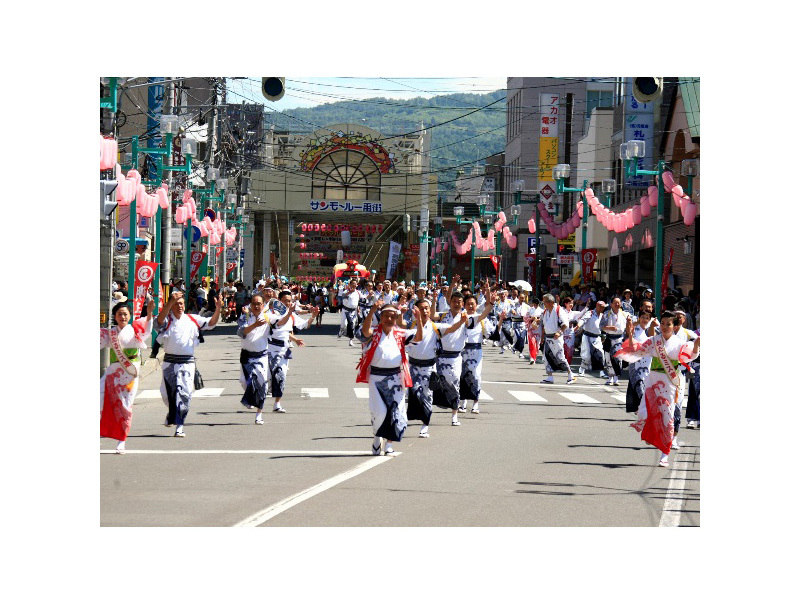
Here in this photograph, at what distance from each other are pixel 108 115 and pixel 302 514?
8.66 meters

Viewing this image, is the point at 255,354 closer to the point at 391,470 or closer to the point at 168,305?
the point at 168,305

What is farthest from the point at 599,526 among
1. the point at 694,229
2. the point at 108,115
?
the point at 694,229

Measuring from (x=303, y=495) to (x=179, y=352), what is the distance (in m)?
4.27

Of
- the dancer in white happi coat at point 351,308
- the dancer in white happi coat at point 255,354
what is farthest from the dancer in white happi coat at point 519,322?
the dancer in white happi coat at point 255,354

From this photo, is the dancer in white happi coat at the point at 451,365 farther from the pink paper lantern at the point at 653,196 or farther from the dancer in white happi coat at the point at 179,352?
the pink paper lantern at the point at 653,196

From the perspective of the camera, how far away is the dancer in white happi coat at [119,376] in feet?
42.4

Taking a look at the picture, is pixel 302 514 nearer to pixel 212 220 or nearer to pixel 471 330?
pixel 471 330

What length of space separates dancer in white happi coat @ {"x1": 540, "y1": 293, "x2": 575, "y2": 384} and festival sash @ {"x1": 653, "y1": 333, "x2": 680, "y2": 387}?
10063 millimetres

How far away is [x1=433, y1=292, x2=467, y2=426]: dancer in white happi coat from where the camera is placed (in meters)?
16.3

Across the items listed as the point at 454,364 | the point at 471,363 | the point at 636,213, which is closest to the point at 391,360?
the point at 454,364

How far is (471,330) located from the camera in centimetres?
1775

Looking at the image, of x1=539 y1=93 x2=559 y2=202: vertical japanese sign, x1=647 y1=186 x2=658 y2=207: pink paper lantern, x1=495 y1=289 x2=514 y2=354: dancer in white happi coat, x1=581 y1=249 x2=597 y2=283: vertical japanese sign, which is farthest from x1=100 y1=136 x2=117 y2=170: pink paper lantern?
x1=539 y1=93 x2=559 y2=202: vertical japanese sign

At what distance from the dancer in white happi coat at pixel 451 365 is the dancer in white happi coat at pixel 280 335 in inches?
79.9

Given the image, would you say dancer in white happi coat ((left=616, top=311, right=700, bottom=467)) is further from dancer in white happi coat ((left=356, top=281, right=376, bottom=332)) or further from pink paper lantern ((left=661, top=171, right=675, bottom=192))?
dancer in white happi coat ((left=356, top=281, right=376, bottom=332))
